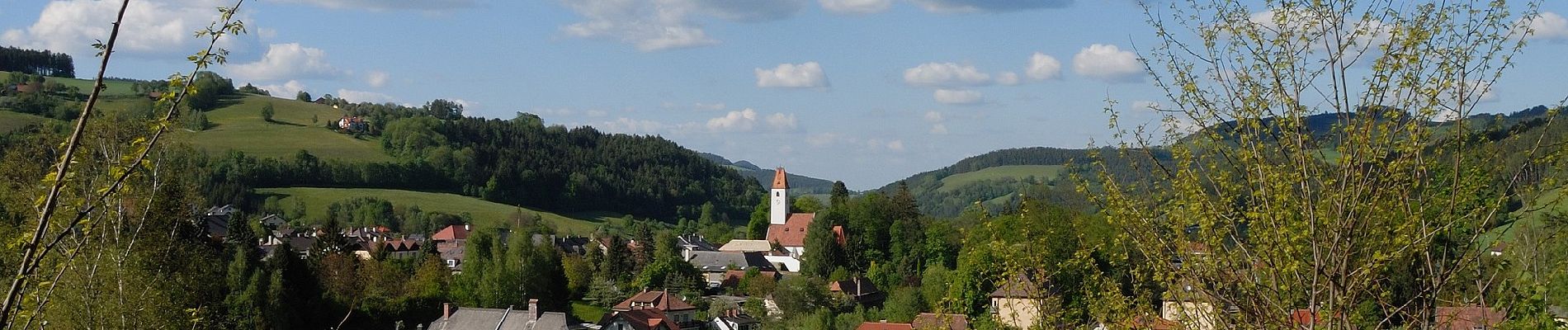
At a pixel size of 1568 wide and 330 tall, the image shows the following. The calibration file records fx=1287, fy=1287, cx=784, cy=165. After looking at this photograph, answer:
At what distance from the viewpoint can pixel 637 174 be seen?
16225 centimetres

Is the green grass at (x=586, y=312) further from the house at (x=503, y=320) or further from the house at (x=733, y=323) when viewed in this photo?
the house at (x=503, y=320)

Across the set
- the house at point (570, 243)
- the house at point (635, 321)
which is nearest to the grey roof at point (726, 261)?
the house at point (570, 243)

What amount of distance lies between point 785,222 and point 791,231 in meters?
5.78

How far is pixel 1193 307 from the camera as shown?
23.7 ft

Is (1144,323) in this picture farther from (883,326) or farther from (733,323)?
(733,323)

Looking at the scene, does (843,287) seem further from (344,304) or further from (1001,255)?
(1001,255)

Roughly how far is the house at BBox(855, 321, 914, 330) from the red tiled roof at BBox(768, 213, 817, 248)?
4570 cm

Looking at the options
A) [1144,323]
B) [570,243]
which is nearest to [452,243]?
[570,243]

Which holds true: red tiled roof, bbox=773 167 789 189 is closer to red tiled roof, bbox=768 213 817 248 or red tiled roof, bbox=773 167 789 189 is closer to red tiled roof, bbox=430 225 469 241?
red tiled roof, bbox=768 213 817 248

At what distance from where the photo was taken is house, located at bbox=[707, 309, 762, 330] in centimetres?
5397

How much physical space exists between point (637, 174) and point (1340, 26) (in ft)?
515

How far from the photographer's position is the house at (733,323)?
54.0 meters

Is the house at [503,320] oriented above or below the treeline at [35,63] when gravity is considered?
below

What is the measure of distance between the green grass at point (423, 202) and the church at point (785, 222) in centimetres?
2640
